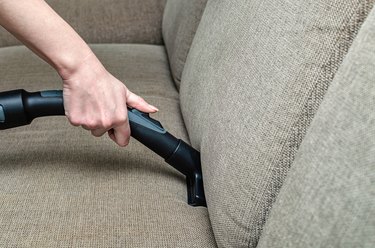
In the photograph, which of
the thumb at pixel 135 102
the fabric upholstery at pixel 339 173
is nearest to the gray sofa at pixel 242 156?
the fabric upholstery at pixel 339 173

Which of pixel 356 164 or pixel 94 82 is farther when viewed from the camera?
pixel 94 82

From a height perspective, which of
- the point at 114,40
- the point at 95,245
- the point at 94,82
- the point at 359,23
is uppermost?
the point at 359,23

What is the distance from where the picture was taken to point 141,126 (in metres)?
1.00

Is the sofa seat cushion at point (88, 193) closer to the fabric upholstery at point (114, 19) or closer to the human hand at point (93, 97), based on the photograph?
the human hand at point (93, 97)

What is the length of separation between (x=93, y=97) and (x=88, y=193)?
166 mm

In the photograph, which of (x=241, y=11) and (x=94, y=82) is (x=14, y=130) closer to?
(x=94, y=82)

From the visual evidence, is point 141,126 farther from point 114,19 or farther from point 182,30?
point 114,19

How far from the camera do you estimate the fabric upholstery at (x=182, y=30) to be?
1468mm

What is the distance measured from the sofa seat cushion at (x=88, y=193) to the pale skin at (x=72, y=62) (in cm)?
12

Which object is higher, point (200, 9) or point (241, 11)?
point (241, 11)

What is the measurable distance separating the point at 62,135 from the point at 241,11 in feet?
1.53

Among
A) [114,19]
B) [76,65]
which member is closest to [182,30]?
[114,19]

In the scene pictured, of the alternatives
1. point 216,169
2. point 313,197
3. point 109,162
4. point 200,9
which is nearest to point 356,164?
point 313,197

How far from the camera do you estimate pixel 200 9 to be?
1.45 m
